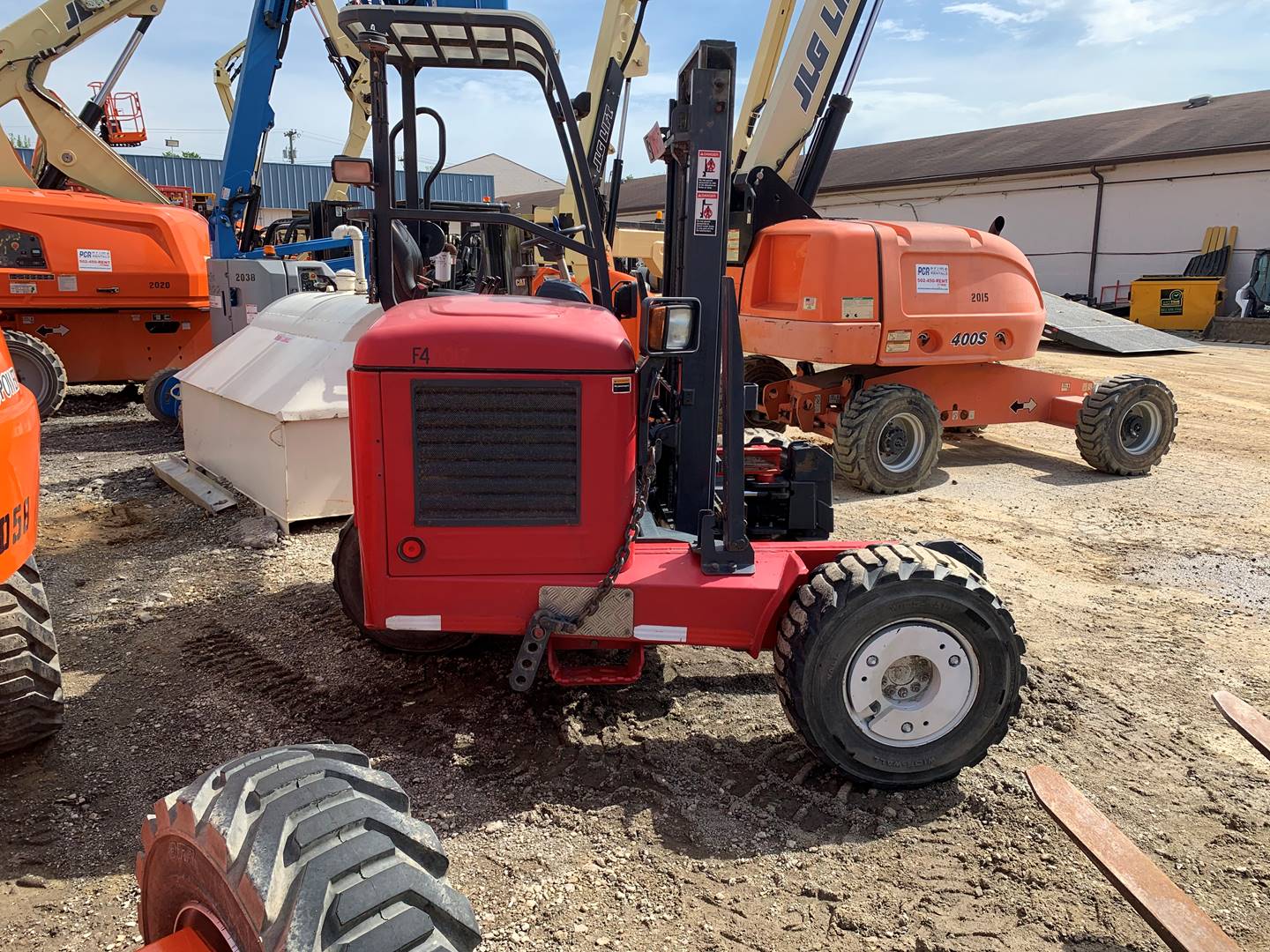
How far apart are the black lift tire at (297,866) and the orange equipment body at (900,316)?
582cm

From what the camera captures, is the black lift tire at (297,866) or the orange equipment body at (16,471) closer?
the black lift tire at (297,866)

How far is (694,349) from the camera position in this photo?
10.4 ft

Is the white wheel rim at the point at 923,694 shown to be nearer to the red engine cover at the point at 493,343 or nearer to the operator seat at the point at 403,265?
the red engine cover at the point at 493,343

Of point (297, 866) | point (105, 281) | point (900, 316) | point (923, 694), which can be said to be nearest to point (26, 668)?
point (297, 866)

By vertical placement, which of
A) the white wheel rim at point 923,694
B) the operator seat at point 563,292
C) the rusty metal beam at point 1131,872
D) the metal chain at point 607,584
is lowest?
the rusty metal beam at point 1131,872

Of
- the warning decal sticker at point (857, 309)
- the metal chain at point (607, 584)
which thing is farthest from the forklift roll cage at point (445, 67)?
the warning decal sticker at point (857, 309)

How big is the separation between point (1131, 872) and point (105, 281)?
33.7ft

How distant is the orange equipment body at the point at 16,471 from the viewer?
2605 millimetres

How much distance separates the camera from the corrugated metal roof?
125 ft

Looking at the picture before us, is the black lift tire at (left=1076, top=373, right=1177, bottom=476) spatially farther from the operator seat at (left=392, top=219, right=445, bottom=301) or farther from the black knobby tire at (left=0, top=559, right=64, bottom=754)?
the black knobby tire at (left=0, top=559, right=64, bottom=754)

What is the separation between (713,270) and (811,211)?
15.2 feet

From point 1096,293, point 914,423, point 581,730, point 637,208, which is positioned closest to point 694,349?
point 581,730

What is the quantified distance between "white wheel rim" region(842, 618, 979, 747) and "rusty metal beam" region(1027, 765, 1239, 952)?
0.34 m

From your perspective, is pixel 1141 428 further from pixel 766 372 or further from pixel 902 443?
pixel 766 372
